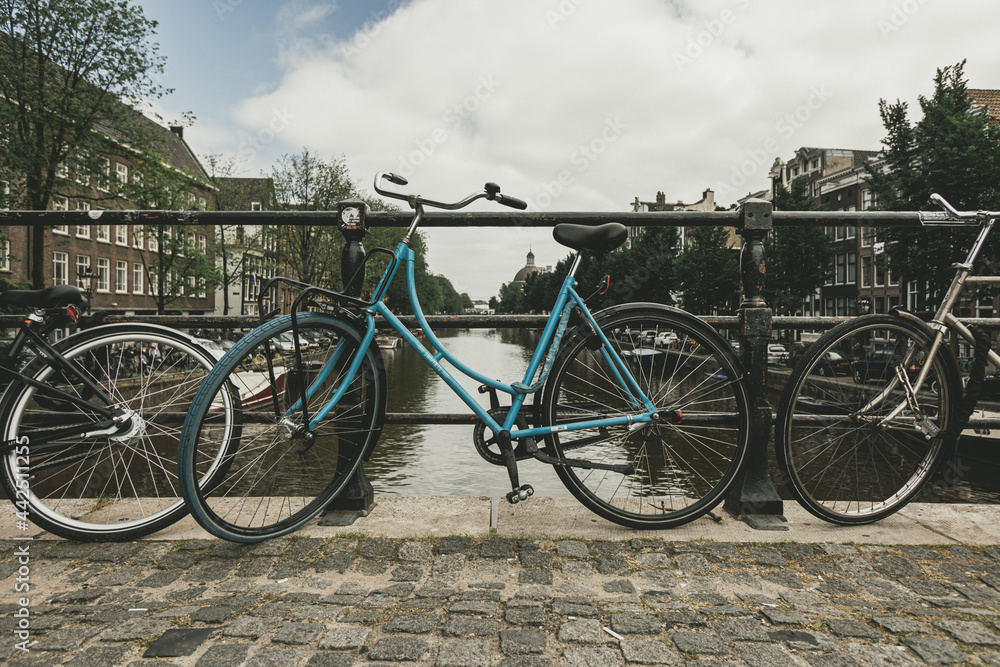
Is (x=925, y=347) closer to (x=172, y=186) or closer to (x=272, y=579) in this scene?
(x=272, y=579)

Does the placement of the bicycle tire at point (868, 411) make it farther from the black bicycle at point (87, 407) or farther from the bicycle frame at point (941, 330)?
the black bicycle at point (87, 407)

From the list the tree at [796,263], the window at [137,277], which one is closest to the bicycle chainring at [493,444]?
the tree at [796,263]

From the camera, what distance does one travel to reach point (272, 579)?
1902 millimetres

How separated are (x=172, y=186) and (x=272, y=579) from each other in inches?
1154

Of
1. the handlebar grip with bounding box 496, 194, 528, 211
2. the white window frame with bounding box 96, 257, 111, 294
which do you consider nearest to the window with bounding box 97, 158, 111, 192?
the white window frame with bounding box 96, 257, 111, 294

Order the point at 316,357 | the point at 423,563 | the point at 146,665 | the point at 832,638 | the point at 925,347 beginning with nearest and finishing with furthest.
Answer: the point at 146,665, the point at 832,638, the point at 423,563, the point at 316,357, the point at 925,347

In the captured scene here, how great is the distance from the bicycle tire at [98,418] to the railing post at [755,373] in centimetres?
196

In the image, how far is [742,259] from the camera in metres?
2.61

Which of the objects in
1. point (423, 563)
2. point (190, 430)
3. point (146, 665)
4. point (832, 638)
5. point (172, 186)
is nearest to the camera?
point (146, 665)

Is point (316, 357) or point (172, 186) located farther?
point (172, 186)

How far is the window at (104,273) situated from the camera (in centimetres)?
3800

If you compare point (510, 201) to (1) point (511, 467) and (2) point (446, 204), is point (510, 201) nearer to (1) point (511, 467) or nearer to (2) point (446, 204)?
(2) point (446, 204)

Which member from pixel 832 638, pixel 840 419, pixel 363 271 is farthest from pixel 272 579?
pixel 840 419

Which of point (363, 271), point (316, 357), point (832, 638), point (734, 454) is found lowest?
point (832, 638)
